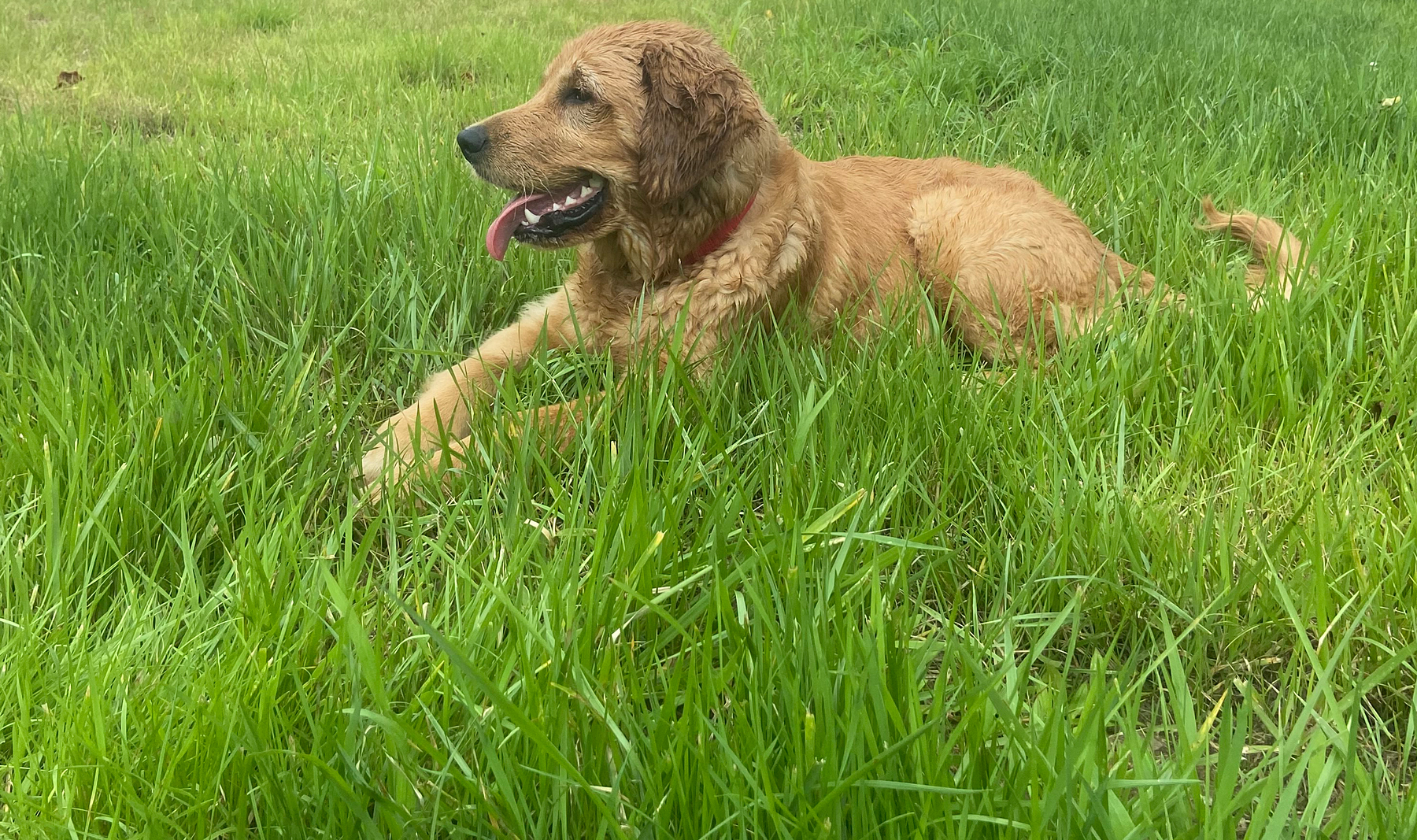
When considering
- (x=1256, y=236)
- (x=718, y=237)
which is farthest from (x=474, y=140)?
(x=1256, y=236)

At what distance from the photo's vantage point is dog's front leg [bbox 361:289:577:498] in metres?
1.85

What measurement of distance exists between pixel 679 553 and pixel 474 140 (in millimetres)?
1506

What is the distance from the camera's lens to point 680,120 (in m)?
2.50

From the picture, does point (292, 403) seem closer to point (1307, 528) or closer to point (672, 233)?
point (672, 233)

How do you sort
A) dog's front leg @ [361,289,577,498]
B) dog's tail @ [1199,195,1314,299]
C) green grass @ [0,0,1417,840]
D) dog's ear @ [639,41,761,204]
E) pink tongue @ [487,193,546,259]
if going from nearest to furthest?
green grass @ [0,0,1417,840] → dog's front leg @ [361,289,577,498] → dog's ear @ [639,41,761,204] → pink tongue @ [487,193,546,259] → dog's tail @ [1199,195,1314,299]

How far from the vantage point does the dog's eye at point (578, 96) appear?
2578mm

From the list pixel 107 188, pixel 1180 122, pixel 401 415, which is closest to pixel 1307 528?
pixel 401 415

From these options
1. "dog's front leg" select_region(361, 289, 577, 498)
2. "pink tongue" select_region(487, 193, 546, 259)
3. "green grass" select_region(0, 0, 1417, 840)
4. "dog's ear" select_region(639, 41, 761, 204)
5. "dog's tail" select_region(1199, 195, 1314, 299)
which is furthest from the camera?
"dog's tail" select_region(1199, 195, 1314, 299)

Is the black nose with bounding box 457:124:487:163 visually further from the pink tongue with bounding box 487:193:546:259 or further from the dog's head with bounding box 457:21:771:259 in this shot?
the pink tongue with bounding box 487:193:546:259

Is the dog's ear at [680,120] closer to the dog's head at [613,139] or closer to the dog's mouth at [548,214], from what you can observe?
the dog's head at [613,139]

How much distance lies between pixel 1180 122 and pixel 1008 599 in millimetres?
3366

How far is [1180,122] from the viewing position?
4098 mm

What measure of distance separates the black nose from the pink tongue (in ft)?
0.55

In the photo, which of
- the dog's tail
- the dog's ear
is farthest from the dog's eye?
the dog's tail
